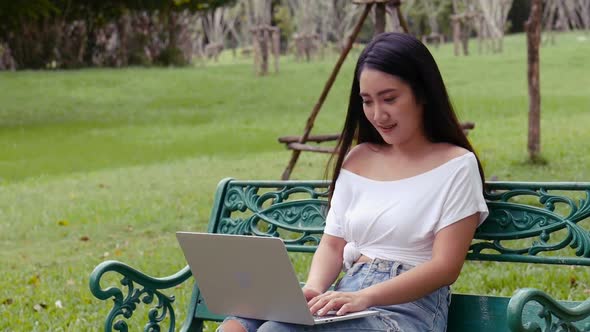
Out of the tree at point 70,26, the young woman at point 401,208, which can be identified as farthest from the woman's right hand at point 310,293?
the tree at point 70,26

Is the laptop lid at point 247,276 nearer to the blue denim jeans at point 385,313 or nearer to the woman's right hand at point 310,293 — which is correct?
the blue denim jeans at point 385,313

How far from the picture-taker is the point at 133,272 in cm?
362

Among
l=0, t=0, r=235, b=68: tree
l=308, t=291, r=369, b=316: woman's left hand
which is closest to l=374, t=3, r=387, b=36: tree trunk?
l=308, t=291, r=369, b=316: woman's left hand

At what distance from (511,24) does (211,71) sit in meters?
28.0

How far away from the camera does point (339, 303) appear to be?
2.89m

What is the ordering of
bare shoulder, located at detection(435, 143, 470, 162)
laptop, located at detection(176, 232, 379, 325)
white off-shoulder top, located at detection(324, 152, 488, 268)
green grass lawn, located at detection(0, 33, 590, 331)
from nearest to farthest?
laptop, located at detection(176, 232, 379, 325) < white off-shoulder top, located at detection(324, 152, 488, 268) < bare shoulder, located at detection(435, 143, 470, 162) < green grass lawn, located at detection(0, 33, 590, 331)

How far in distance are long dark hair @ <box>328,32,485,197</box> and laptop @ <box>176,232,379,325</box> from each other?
2.12 ft

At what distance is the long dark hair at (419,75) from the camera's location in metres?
3.12

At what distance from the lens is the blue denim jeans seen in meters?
2.93

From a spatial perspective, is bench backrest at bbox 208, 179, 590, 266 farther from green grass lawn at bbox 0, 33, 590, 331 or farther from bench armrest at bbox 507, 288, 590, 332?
green grass lawn at bbox 0, 33, 590, 331

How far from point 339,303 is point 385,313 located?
0.18 m

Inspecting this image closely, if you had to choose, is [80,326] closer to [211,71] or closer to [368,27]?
[211,71]

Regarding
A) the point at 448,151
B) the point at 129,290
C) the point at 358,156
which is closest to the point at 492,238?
the point at 448,151

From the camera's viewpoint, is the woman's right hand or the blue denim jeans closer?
the blue denim jeans
